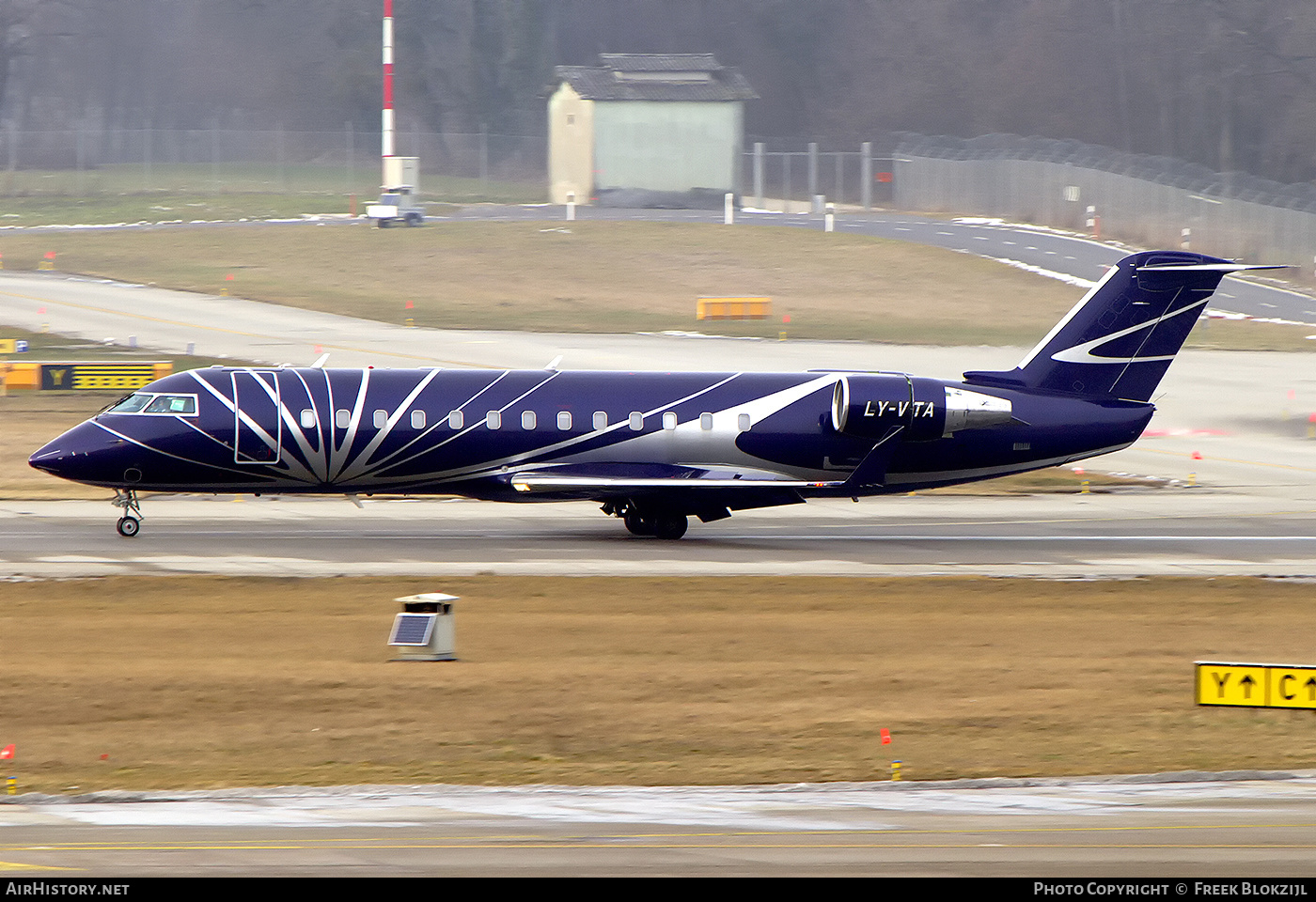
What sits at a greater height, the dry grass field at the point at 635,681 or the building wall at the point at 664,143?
the building wall at the point at 664,143

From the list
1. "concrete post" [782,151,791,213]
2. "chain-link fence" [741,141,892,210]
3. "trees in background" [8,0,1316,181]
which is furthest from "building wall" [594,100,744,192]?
"trees in background" [8,0,1316,181]

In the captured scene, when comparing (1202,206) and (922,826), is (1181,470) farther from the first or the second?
(1202,206)

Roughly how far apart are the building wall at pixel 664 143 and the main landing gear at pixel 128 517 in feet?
254

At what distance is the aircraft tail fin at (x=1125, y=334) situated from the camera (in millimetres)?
38562

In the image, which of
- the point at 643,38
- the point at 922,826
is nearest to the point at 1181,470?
the point at 922,826

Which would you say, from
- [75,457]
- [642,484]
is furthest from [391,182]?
[642,484]

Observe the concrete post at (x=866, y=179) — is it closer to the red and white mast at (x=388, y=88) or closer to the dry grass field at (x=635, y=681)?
the red and white mast at (x=388, y=88)

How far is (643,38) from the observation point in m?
152

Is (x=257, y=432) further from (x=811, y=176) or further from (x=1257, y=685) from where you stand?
(x=811, y=176)

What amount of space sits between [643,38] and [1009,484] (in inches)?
4350

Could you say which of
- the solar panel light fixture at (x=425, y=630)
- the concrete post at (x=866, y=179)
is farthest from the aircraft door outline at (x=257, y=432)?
the concrete post at (x=866, y=179)

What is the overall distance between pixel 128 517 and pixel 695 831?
23.0 meters

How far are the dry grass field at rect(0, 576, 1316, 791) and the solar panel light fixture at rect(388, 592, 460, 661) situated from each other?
12.4 inches

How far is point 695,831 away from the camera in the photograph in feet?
54.5
